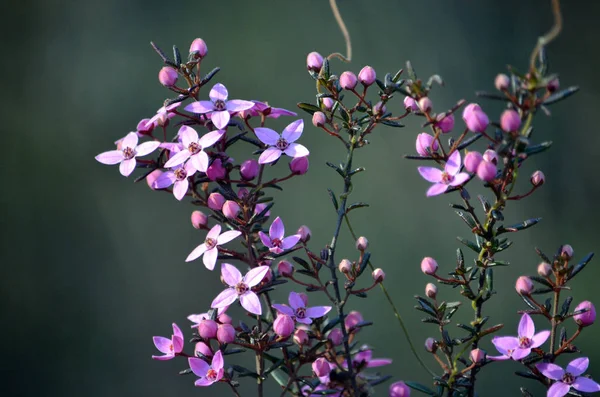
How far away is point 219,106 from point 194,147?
6cm

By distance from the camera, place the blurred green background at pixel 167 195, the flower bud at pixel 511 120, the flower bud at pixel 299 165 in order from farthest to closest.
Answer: the blurred green background at pixel 167 195
the flower bud at pixel 299 165
the flower bud at pixel 511 120

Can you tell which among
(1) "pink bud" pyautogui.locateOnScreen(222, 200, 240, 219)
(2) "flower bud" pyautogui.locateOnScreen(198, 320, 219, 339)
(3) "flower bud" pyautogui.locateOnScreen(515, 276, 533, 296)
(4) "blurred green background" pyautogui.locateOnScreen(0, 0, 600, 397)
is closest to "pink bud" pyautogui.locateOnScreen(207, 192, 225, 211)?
(1) "pink bud" pyautogui.locateOnScreen(222, 200, 240, 219)

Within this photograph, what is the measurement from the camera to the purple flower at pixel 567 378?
65 centimetres

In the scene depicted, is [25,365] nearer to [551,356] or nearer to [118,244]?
[118,244]

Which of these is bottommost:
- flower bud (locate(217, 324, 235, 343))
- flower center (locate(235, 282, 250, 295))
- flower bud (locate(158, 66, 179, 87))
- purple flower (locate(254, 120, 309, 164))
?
flower bud (locate(217, 324, 235, 343))

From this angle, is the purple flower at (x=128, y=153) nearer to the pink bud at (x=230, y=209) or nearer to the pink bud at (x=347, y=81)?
the pink bud at (x=230, y=209)

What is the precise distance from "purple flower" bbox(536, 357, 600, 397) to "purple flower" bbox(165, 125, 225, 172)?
16.0 inches

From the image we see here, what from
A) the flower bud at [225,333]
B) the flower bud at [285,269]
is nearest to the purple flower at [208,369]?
the flower bud at [225,333]

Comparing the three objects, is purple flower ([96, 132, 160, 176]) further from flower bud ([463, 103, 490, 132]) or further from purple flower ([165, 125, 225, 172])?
flower bud ([463, 103, 490, 132])

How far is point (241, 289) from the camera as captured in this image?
72 centimetres

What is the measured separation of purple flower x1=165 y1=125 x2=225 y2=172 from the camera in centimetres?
70

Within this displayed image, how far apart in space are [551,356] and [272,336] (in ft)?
0.97

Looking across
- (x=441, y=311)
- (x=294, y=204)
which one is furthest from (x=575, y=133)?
(x=441, y=311)

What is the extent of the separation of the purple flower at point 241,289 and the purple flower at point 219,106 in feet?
0.54
